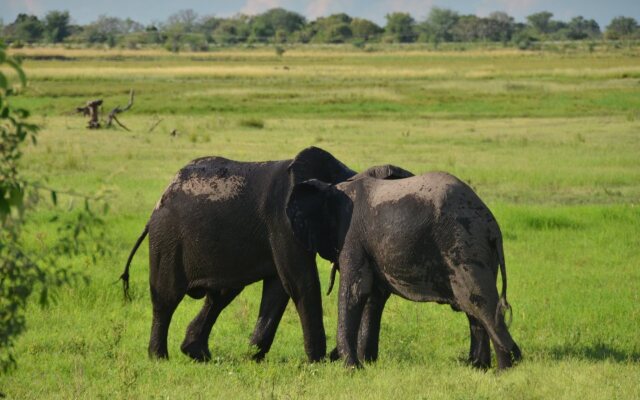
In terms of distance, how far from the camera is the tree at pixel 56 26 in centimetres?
12463

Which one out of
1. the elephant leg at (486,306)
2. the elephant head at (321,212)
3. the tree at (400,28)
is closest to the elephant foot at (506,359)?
the elephant leg at (486,306)

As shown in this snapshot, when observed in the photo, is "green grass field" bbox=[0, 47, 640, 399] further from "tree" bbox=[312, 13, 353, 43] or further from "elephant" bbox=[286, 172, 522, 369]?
"tree" bbox=[312, 13, 353, 43]

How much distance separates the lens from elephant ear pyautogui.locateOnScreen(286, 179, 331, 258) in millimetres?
8406

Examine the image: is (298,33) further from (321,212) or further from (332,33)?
(321,212)

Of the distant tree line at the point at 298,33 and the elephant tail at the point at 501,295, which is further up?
the elephant tail at the point at 501,295

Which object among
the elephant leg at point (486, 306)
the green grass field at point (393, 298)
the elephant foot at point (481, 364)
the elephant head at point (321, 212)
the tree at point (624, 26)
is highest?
the elephant head at point (321, 212)

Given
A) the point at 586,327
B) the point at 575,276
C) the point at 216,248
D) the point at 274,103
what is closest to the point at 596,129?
the point at 274,103

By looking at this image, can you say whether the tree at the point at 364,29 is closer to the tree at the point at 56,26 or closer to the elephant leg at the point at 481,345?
the tree at the point at 56,26

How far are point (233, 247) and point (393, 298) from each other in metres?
3.09

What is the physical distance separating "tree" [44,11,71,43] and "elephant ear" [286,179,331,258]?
119852 mm

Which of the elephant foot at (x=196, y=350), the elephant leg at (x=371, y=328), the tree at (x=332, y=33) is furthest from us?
the tree at (x=332, y=33)

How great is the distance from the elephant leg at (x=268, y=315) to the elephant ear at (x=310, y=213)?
61 cm

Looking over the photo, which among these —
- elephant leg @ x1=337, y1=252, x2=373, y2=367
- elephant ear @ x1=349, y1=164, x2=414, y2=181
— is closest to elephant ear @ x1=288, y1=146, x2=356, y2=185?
elephant ear @ x1=349, y1=164, x2=414, y2=181

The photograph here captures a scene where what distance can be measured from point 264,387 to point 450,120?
28396 mm
